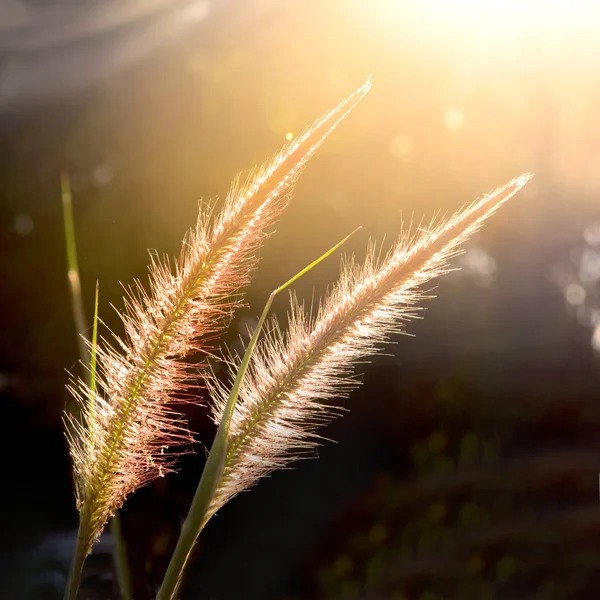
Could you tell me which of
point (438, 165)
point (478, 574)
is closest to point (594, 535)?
point (478, 574)

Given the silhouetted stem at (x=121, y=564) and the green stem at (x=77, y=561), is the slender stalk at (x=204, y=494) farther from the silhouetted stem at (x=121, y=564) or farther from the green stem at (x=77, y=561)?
the silhouetted stem at (x=121, y=564)

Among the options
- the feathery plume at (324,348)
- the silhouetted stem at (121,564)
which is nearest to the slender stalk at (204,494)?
the feathery plume at (324,348)

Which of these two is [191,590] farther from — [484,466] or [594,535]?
[594,535]

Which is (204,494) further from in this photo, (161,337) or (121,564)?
(121,564)

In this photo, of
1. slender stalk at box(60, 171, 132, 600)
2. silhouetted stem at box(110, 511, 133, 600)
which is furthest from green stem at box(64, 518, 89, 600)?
silhouetted stem at box(110, 511, 133, 600)

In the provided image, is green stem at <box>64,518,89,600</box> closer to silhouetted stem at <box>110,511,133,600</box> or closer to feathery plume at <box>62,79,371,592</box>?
feathery plume at <box>62,79,371,592</box>

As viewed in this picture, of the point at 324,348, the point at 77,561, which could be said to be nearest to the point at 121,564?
the point at 77,561

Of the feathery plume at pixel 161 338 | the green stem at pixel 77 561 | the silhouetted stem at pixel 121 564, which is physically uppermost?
the feathery plume at pixel 161 338

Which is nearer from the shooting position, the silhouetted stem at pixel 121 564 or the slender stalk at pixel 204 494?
the slender stalk at pixel 204 494
